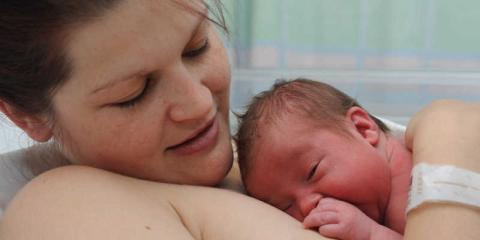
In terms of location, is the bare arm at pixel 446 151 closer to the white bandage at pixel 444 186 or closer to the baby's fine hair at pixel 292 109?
the white bandage at pixel 444 186

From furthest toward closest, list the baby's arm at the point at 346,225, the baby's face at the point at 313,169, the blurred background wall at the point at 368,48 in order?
the blurred background wall at the point at 368,48 → the baby's face at the point at 313,169 → the baby's arm at the point at 346,225

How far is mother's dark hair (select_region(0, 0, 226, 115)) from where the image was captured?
867mm

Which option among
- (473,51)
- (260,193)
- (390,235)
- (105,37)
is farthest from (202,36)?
(473,51)

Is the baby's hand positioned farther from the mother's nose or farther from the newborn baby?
the mother's nose

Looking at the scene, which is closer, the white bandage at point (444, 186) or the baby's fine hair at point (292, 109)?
the white bandage at point (444, 186)

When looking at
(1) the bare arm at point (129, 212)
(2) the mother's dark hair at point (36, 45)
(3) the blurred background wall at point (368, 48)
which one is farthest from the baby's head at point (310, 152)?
(3) the blurred background wall at point (368, 48)

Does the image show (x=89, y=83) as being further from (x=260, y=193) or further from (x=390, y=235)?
(x=390, y=235)

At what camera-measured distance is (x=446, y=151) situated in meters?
0.92

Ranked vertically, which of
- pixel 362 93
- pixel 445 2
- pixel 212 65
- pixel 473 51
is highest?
pixel 212 65

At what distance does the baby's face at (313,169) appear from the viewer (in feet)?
3.46

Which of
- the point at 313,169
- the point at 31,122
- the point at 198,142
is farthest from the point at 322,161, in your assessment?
the point at 31,122

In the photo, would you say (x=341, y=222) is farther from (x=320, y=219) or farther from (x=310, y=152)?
(x=310, y=152)

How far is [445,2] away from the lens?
2293mm

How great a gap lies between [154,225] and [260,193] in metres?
0.32
